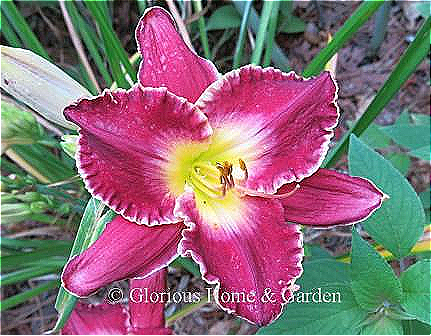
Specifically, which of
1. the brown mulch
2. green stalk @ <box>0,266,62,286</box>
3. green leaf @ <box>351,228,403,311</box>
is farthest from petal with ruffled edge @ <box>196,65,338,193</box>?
the brown mulch

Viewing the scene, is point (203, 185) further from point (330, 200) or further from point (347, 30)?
point (347, 30)

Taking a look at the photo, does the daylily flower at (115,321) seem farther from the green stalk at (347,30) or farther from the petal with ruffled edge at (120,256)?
the green stalk at (347,30)

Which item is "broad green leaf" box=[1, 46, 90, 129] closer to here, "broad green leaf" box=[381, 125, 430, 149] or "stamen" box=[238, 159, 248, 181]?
"stamen" box=[238, 159, 248, 181]

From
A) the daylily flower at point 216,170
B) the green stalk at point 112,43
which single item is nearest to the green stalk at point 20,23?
the green stalk at point 112,43

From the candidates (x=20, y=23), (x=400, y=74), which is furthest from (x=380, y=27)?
(x=20, y=23)

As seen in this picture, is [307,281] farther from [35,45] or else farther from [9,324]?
[9,324]

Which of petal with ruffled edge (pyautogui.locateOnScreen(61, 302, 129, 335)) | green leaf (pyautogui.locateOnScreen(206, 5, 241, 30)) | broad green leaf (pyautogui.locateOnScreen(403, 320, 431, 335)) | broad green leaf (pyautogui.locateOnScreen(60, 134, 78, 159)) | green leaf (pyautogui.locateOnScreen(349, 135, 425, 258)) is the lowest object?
petal with ruffled edge (pyautogui.locateOnScreen(61, 302, 129, 335))

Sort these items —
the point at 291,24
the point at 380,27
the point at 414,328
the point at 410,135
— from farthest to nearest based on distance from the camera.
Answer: the point at 291,24 → the point at 380,27 → the point at 410,135 → the point at 414,328
